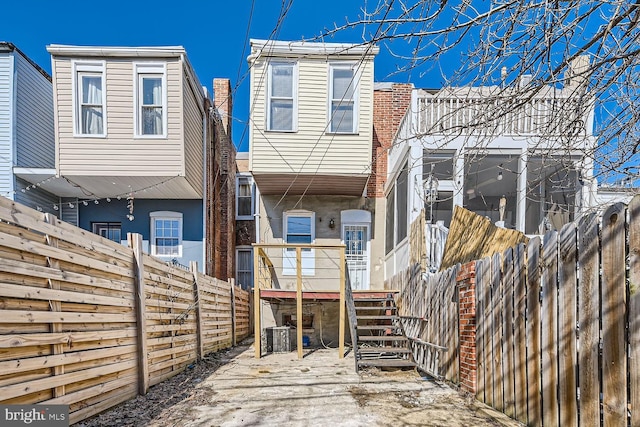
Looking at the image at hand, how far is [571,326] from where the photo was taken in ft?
7.58

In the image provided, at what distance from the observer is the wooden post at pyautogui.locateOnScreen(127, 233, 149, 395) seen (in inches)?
154

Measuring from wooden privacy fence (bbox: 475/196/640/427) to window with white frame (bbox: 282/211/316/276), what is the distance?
6981 millimetres

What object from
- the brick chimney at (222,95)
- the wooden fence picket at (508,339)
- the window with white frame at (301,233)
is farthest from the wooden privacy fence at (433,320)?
the brick chimney at (222,95)

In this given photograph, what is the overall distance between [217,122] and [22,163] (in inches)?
218

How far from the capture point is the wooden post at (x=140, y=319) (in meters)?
3.91

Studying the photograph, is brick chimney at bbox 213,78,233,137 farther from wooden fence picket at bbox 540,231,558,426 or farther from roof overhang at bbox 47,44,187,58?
wooden fence picket at bbox 540,231,558,426

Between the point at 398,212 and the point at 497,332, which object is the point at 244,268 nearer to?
the point at 398,212

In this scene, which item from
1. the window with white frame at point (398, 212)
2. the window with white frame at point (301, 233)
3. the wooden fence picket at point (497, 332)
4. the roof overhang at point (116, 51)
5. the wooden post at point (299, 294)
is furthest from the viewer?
the window with white frame at point (301, 233)

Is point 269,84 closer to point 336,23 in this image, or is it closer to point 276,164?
point 276,164

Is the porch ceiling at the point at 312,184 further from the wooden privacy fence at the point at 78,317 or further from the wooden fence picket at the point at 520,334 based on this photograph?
the wooden fence picket at the point at 520,334

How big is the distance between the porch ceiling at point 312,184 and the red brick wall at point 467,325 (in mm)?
4818

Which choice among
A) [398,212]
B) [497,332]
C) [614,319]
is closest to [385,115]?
[398,212]

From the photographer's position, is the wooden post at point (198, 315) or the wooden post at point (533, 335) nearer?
the wooden post at point (533, 335)

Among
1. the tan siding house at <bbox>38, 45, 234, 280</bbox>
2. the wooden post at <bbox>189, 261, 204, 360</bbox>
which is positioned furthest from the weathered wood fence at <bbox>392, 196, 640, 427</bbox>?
the tan siding house at <bbox>38, 45, 234, 280</bbox>
